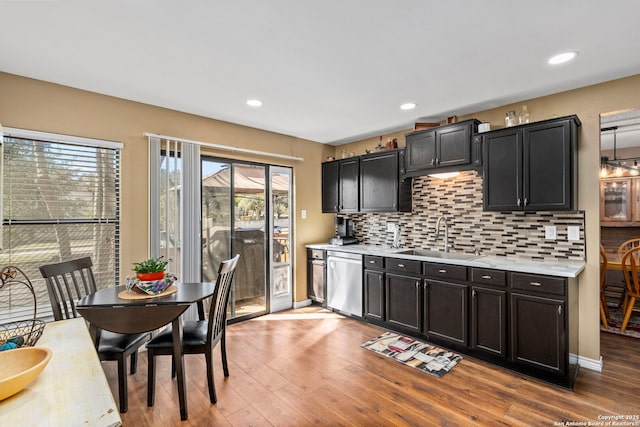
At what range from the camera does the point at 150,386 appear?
2.25m

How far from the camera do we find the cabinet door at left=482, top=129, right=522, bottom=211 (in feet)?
9.40

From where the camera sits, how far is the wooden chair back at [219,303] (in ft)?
7.41

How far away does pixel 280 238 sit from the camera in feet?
14.7

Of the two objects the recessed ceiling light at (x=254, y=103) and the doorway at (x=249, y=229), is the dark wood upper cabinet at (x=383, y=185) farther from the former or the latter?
the recessed ceiling light at (x=254, y=103)

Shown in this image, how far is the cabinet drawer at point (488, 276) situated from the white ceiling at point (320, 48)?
1.62m

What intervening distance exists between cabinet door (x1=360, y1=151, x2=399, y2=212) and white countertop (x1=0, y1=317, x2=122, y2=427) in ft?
11.0

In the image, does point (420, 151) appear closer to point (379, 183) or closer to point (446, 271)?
point (379, 183)

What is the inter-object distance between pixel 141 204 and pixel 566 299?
3.79 meters

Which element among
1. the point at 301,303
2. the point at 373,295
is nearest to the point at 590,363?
the point at 373,295

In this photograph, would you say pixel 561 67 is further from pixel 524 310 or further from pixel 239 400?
pixel 239 400

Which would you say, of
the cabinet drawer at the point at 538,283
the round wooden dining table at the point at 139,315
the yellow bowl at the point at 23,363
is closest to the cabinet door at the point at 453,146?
the cabinet drawer at the point at 538,283

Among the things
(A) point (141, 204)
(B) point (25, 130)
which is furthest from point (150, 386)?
(B) point (25, 130)

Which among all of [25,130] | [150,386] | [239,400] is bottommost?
[239,400]

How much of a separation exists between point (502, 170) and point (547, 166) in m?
0.35
